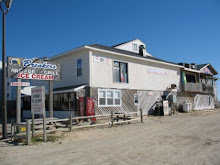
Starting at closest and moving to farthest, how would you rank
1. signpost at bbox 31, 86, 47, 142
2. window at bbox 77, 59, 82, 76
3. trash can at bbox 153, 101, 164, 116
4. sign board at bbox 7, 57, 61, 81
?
signpost at bbox 31, 86, 47, 142 < sign board at bbox 7, 57, 61, 81 < window at bbox 77, 59, 82, 76 < trash can at bbox 153, 101, 164, 116

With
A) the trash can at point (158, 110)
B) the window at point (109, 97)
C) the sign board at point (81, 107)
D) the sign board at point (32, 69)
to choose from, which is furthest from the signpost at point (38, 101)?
the trash can at point (158, 110)

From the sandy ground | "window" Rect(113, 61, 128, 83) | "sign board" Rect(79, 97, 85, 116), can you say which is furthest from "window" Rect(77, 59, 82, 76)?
the sandy ground

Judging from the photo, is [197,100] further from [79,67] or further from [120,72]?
[79,67]

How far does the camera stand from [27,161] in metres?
6.21

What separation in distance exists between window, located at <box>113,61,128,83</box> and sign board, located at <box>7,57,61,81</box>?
27.0ft

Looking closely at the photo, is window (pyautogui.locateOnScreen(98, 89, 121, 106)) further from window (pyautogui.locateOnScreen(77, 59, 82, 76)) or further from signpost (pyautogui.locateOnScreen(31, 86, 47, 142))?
signpost (pyautogui.locateOnScreen(31, 86, 47, 142))

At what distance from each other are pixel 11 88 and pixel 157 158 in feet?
96.2

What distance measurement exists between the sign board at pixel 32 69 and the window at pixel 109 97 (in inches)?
256

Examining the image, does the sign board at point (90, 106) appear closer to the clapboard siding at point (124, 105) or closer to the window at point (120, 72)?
the clapboard siding at point (124, 105)

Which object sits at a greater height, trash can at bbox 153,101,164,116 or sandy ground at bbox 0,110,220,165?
trash can at bbox 153,101,164,116

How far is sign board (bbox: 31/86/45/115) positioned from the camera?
973 centimetres

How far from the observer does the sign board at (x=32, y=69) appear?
1082cm

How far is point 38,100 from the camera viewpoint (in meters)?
9.98

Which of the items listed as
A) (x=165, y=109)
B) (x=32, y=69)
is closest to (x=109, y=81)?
(x=165, y=109)
